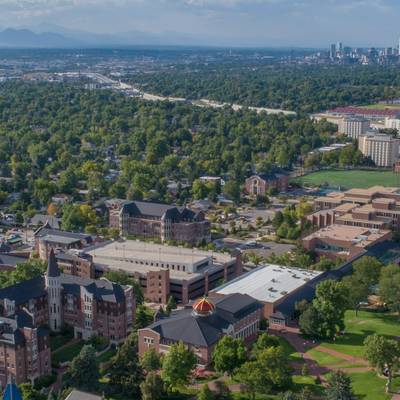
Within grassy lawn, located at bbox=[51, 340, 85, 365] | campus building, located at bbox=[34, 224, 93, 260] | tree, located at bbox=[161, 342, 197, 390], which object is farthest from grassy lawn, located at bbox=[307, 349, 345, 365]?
campus building, located at bbox=[34, 224, 93, 260]

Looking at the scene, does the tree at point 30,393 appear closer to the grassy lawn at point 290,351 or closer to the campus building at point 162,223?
the grassy lawn at point 290,351

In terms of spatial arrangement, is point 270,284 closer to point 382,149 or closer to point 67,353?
point 67,353

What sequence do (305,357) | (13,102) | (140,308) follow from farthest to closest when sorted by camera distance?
1. (13,102)
2. (140,308)
3. (305,357)

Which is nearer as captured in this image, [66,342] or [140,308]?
[66,342]

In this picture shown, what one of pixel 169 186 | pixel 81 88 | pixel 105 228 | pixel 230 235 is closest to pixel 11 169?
pixel 169 186

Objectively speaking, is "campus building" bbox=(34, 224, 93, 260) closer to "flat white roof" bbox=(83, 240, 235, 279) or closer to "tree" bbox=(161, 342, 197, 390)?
"flat white roof" bbox=(83, 240, 235, 279)

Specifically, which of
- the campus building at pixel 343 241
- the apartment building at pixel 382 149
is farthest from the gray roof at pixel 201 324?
the apartment building at pixel 382 149

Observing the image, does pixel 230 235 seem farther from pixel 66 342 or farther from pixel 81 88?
pixel 81 88
